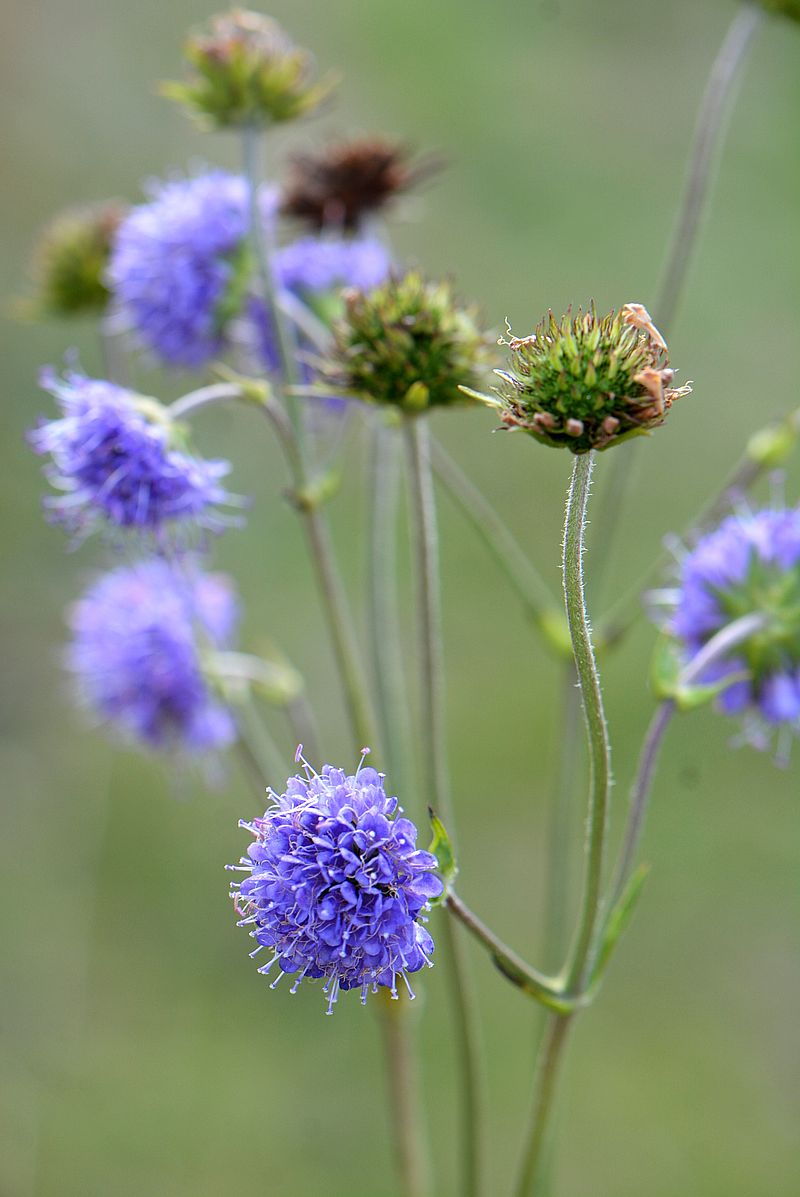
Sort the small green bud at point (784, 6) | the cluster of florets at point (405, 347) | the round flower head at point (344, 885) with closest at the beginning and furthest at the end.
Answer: the round flower head at point (344, 885) < the cluster of florets at point (405, 347) < the small green bud at point (784, 6)

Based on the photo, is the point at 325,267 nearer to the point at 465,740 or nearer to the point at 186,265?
the point at 186,265

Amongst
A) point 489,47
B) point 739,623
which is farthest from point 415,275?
point 489,47

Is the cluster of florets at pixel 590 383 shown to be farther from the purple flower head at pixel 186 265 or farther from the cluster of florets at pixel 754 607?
the purple flower head at pixel 186 265

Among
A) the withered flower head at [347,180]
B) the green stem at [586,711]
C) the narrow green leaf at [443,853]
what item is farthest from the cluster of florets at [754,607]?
the withered flower head at [347,180]

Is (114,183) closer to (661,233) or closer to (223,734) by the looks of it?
(661,233)

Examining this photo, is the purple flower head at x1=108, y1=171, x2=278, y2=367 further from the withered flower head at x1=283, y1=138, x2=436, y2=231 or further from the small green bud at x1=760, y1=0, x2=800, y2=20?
the small green bud at x1=760, y1=0, x2=800, y2=20

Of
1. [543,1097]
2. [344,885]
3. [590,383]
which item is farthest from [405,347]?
[543,1097]
